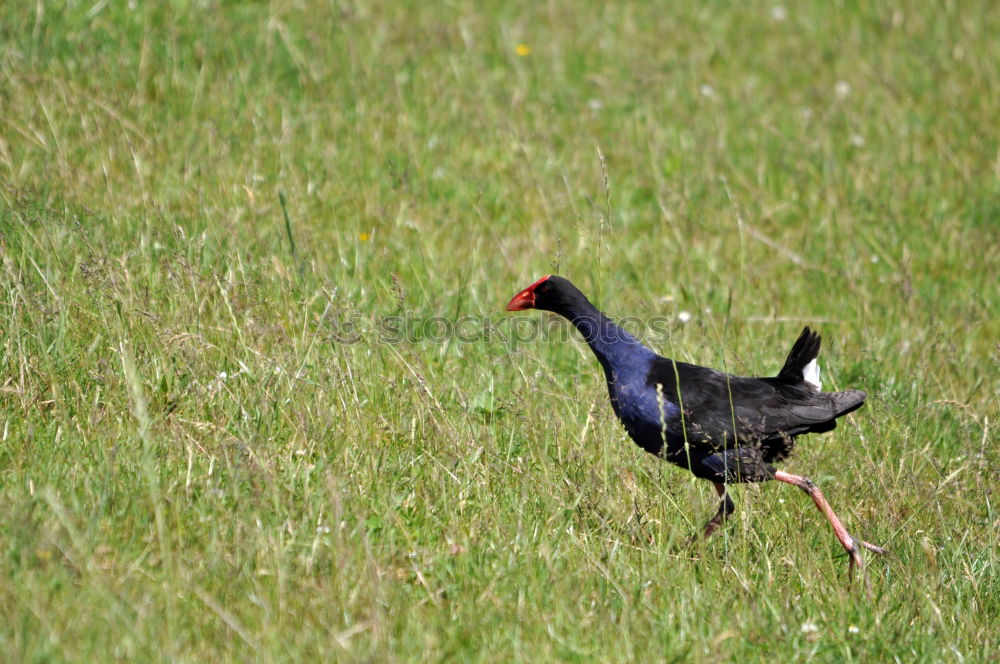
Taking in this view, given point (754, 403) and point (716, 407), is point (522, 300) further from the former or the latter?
Answer: point (754, 403)

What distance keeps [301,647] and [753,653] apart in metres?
1.26

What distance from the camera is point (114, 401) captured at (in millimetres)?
3693

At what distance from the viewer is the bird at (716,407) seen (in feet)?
12.6

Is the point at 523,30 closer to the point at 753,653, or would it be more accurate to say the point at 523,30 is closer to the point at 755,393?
the point at 755,393

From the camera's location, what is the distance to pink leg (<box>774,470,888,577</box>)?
3.65 metres

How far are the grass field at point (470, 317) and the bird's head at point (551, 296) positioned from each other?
0.20 metres

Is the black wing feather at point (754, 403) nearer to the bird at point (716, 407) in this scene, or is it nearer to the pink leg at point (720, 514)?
the bird at point (716, 407)

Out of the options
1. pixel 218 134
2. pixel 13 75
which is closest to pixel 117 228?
pixel 218 134

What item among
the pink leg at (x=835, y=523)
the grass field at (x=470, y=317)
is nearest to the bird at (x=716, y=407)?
the pink leg at (x=835, y=523)

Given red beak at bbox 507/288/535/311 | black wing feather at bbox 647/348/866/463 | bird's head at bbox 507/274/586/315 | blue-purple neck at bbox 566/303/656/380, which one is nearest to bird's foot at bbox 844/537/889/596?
black wing feather at bbox 647/348/866/463

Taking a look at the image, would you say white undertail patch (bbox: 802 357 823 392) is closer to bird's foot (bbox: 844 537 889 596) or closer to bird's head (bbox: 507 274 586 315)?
bird's foot (bbox: 844 537 889 596)

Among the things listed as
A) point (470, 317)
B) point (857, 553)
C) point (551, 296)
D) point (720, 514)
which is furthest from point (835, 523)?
point (470, 317)

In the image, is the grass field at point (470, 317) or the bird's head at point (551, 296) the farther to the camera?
the bird's head at point (551, 296)

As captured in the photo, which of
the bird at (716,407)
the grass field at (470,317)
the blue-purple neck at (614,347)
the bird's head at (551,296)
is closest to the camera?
the grass field at (470,317)
